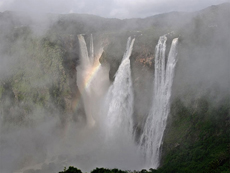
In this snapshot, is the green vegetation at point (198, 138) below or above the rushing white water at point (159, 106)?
below

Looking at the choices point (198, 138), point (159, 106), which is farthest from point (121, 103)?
point (198, 138)

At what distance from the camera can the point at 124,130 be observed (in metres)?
35.6

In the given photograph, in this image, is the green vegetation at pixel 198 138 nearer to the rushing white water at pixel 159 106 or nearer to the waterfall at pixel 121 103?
the rushing white water at pixel 159 106

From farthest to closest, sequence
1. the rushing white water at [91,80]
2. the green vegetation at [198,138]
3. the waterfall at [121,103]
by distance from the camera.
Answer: the rushing white water at [91,80]
the waterfall at [121,103]
the green vegetation at [198,138]

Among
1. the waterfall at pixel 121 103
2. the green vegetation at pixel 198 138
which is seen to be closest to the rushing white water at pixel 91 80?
the waterfall at pixel 121 103

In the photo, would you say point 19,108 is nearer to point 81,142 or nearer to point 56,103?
point 56,103

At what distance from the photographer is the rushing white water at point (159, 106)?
2864cm

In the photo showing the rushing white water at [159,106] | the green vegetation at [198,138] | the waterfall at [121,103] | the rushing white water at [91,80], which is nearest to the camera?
the green vegetation at [198,138]

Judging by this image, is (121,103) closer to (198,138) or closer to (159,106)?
(159,106)

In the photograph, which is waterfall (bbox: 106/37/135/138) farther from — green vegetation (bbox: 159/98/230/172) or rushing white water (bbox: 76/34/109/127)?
green vegetation (bbox: 159/98/230/172)

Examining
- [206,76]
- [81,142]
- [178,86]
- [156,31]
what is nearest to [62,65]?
[81,142]

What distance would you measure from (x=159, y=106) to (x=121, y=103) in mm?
7760

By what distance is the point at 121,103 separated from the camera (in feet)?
121

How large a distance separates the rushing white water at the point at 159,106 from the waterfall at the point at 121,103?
485cm
